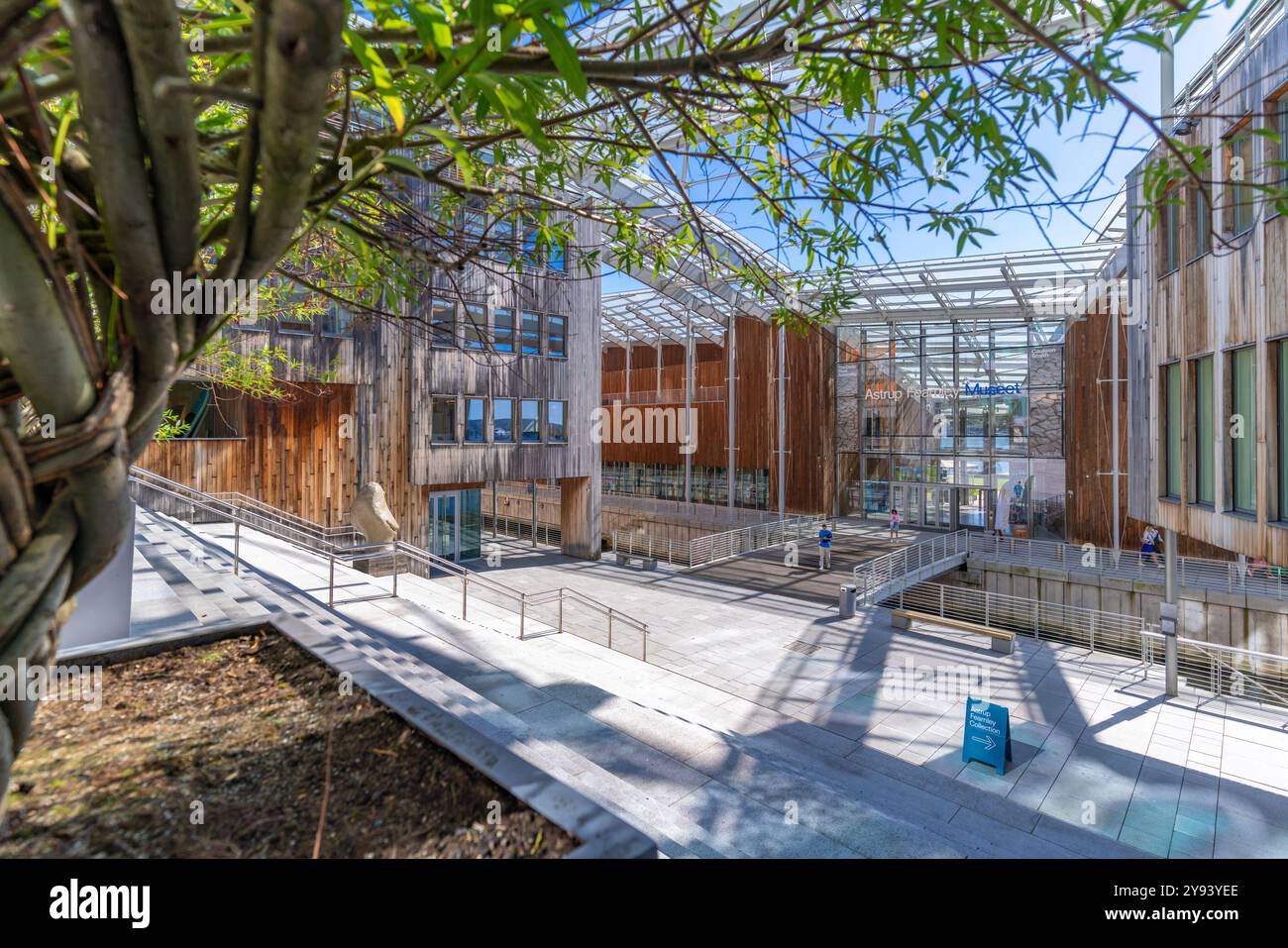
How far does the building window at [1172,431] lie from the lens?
10.1 meters

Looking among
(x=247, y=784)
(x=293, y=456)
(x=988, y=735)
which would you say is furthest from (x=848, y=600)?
(x=293, y=456)

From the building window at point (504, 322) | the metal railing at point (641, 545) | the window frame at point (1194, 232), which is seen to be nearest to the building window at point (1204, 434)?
the window frame at point (1194, 232)

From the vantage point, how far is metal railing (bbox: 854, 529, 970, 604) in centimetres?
1577

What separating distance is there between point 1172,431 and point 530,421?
16355 mm

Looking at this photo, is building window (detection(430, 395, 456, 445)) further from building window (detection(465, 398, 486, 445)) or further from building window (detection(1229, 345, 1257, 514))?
building window (detection(1229, 345, 1257, 514))

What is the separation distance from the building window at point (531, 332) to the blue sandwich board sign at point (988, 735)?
16621mm

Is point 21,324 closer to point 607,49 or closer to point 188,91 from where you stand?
point 188,91

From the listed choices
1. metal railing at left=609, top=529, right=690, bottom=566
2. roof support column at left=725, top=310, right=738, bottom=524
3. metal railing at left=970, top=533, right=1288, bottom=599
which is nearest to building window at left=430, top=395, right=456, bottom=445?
metal railing at left=609, top=529, right=690, bottom=566

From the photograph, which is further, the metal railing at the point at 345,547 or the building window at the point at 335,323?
the building window at the point at 335,323

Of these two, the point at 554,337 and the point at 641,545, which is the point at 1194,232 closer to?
the point at 554,337

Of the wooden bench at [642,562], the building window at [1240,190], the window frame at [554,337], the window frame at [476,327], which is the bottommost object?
the wooden bench at [642,562]

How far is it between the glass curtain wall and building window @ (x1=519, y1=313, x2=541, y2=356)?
10263 mm

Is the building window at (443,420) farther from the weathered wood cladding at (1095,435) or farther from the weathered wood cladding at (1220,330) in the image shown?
the weathered wood cladding at (1095,435)
